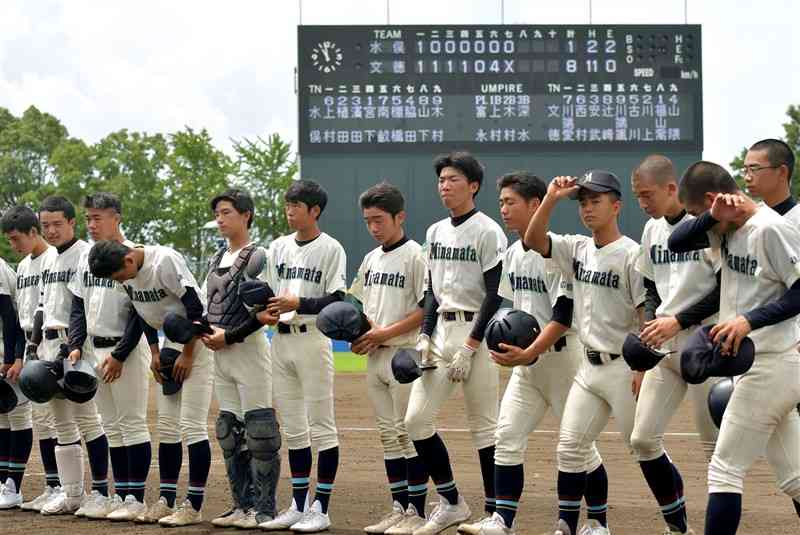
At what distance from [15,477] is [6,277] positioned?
1.47 meters

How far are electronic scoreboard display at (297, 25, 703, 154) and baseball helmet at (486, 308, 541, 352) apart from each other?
71.5ft

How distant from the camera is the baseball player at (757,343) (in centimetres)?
534

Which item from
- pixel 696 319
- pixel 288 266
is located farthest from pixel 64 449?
pixel 696 319

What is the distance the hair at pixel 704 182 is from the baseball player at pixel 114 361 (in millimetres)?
3868

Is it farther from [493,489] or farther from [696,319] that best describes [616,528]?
[696,319]

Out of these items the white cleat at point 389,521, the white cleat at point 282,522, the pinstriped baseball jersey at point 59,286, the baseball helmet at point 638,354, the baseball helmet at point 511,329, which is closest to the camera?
the baseball helmet at point 638,354

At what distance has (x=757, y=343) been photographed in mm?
5461

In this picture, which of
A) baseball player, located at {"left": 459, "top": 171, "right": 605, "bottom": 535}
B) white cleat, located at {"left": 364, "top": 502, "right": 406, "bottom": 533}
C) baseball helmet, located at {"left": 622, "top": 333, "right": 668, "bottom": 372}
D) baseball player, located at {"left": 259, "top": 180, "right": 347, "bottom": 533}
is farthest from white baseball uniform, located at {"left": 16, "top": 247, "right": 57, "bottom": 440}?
baseball helmet, located at {"left": 622, "top": 333, "right": 668, "bottom": 372}

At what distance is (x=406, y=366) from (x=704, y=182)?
2.13 m

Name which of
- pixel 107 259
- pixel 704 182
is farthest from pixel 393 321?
pixel 704 182

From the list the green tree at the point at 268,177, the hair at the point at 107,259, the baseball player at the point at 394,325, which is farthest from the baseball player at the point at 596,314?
the green tree at the point at 268,177

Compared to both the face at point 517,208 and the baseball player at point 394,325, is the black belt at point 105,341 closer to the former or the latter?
the baseball player at point 394,325

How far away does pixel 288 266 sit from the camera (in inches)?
311

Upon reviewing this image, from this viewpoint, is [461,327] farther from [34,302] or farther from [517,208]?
[34,302]
